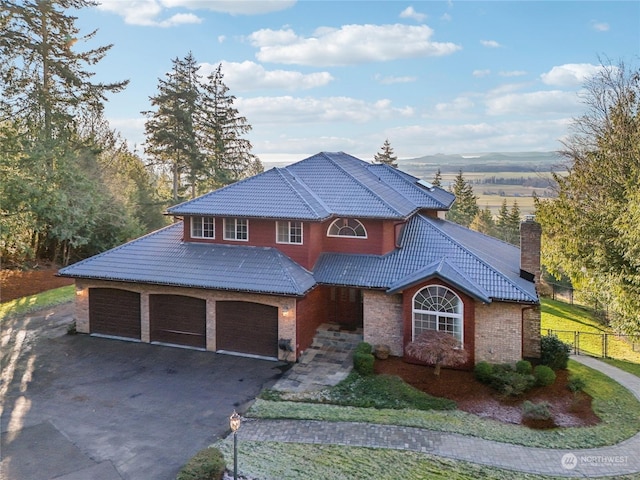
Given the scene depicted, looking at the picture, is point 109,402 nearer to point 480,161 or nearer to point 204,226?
point 204,226

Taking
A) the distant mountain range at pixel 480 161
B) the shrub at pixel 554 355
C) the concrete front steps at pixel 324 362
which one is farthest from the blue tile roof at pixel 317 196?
the distant mountain range at pixel 480 161

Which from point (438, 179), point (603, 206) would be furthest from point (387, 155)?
point (603, 206)

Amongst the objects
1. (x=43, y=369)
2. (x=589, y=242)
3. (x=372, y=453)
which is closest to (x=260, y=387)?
(x=372, y=453)

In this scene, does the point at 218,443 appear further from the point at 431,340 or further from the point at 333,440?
the point at 431,340

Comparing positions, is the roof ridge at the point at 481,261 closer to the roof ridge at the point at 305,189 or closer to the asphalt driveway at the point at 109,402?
the roof ridge at the point at 305,189

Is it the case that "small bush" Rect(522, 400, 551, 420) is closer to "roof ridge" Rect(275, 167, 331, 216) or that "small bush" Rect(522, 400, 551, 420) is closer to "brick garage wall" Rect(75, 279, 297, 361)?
"brick garage wall" Rect(75, 279, 297, 361)

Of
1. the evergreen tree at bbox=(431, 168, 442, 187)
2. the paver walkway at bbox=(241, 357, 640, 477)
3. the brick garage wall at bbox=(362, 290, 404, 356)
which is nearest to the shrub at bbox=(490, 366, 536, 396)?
the paver walkway at bbox=(241, 357, 640, 477)
